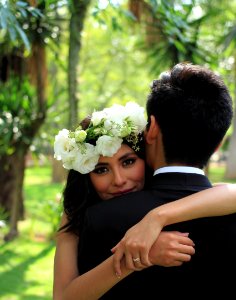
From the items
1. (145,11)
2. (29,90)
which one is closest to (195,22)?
(145,11)

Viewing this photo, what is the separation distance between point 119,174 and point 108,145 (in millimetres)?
119

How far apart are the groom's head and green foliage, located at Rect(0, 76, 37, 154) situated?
6876 millimetres

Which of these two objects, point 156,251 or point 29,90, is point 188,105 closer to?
point 156,251

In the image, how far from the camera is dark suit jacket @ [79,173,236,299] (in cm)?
152

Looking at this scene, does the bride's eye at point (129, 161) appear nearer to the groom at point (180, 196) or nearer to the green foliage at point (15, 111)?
the groom at point (180, 196)

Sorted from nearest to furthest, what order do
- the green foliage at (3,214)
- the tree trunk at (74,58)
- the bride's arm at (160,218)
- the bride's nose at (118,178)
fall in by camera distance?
the bride's arm at (160,218) → the bride's nose at (118,178) → the tree trunk at (74,58) → the green foliage at (3,214)

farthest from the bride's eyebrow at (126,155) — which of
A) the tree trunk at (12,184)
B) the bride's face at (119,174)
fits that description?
the tree trunk at (12,184)

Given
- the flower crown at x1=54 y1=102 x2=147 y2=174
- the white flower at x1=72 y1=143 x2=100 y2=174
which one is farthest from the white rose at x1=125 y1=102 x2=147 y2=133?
the white flower at x1=72 y1=143 x2=100 y2=174

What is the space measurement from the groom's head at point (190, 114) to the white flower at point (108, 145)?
285 mm

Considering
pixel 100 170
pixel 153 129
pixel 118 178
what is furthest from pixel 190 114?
pixel 100 170

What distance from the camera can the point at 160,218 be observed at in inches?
58.2

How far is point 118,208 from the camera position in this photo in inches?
60.7

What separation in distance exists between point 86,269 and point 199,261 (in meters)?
0.38

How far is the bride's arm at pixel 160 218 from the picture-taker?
1.45 metres
